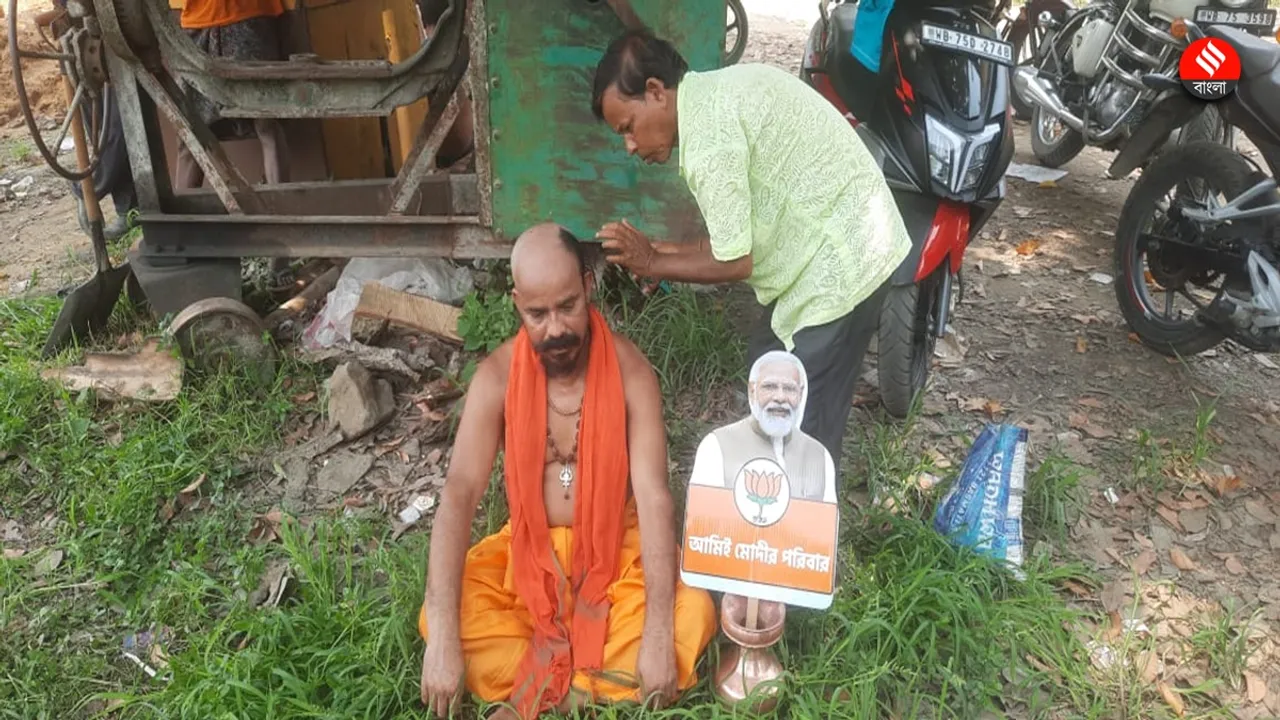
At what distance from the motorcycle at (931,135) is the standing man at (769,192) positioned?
720mm

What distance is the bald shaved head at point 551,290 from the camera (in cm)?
214

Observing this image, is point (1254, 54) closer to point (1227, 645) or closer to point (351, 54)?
point (1227, 645)

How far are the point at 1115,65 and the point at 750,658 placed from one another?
362 cm

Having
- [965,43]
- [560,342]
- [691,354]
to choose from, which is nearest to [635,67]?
[560,342]

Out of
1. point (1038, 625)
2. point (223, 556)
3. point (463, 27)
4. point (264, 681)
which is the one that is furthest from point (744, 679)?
point (463, 27)

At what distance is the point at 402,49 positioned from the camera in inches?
199

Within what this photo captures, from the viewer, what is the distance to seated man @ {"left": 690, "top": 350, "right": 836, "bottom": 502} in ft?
6.51

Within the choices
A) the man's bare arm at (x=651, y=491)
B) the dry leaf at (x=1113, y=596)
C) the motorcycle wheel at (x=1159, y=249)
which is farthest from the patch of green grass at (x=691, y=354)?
the motorcycle wheel at (x=1159, y=249)

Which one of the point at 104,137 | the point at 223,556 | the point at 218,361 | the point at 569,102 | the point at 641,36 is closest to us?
the point at 641,36

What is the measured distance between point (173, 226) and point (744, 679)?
287 centimetres

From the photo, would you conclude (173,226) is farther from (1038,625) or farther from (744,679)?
(1038,625)

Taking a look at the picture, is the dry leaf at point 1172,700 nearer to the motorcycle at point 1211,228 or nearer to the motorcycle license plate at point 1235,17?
the motorcycle at point 1211,228

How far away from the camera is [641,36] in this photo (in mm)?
2143

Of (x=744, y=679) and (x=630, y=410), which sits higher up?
(x=630, y=410)
